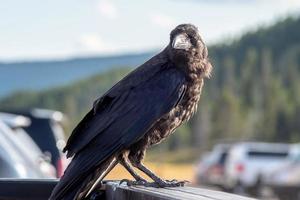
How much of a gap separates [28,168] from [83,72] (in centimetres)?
15027

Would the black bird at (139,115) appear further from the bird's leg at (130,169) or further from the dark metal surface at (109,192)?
the dark metal surface at (109,192)

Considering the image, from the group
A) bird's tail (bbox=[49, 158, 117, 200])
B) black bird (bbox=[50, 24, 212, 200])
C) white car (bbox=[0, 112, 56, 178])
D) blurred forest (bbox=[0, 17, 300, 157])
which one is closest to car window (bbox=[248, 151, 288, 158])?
white car (bbox=[0, 112, 56, 178])

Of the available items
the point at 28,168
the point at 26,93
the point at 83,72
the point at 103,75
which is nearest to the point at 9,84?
the point at 26,93

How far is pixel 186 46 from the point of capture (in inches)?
285

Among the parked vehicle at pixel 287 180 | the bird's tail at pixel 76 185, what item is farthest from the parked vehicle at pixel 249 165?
the bird's tail at pixel 76 185

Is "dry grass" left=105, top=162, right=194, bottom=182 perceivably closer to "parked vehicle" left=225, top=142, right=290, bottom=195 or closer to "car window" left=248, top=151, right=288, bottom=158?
"parked vehicle" left=225, top=142, right=290, bottom=195

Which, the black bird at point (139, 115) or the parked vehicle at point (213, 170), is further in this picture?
the parked vehicle at point (213, 170)

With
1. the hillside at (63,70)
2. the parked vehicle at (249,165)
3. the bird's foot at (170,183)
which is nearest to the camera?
the bird's foot at (170,183)

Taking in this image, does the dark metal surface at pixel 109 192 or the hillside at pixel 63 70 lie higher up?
the hillside at pixel 63 70

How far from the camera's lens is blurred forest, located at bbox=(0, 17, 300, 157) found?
332 feet

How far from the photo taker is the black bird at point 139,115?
6078 millimetres

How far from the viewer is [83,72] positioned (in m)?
160

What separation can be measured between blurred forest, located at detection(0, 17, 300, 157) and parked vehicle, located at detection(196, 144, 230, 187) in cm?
4566

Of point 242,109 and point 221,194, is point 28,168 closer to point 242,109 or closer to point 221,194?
point 221,194
